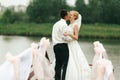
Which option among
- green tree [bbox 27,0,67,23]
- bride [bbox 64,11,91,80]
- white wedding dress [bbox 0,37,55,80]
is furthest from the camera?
green tree [bbox 27,0,67,23]

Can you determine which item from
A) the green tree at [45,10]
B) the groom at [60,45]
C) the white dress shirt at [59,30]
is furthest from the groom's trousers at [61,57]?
the green tree at [45,10]

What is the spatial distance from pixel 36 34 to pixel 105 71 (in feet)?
174

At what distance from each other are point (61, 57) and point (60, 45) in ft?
0.93

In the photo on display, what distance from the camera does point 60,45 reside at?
A: 1396 centimetres

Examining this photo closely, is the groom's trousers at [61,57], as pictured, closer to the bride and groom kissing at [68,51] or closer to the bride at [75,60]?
the bride and groom kissing at [68,51]

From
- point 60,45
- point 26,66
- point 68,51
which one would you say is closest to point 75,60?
point 68,51

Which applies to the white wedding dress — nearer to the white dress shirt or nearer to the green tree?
the white dress shirt

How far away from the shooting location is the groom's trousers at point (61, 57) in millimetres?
13961

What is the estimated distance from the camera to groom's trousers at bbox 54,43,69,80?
45.8 feet

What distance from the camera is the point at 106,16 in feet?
288

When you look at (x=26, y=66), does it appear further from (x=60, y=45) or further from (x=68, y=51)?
(x=68, y=51)

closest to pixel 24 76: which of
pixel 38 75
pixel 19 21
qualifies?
pixel 38 75

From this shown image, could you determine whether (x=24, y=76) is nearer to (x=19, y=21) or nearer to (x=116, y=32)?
(x=116, y=32)

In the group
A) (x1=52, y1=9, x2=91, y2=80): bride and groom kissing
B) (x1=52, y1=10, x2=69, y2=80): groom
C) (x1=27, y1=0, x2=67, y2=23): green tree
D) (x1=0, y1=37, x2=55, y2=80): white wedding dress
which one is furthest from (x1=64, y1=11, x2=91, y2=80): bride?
(x1=27, y1=0, x2=67, y2=23): green tree
